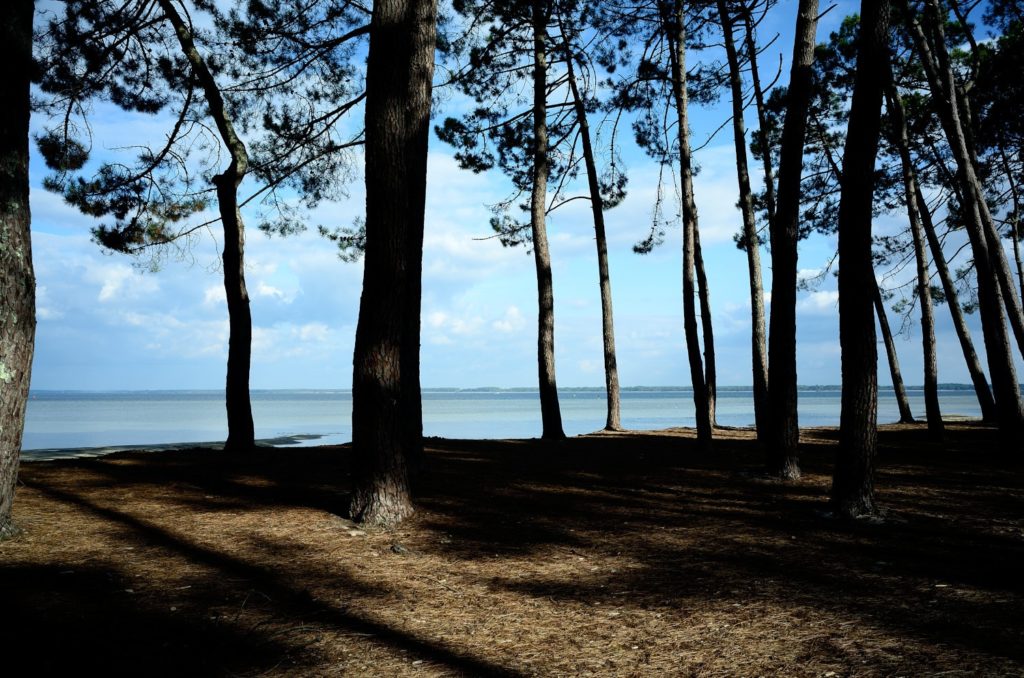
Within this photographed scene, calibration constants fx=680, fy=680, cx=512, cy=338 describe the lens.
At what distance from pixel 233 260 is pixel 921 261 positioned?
1207 centimetres

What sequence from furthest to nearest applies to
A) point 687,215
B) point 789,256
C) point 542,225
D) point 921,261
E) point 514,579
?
point 542,225, point 921,261, point 687,215, point 789,256, point 514,579

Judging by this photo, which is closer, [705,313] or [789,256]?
[789,256]

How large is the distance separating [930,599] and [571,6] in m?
11.9

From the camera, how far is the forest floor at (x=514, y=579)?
3.10 m

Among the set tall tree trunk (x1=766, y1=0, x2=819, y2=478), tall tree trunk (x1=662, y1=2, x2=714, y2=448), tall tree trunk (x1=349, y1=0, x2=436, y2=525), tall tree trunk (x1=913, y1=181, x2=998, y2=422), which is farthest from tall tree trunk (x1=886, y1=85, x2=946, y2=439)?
tall tree trunk (x1=349, y1=0, x2=436, y2=525)

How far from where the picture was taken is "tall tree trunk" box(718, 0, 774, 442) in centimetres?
1016

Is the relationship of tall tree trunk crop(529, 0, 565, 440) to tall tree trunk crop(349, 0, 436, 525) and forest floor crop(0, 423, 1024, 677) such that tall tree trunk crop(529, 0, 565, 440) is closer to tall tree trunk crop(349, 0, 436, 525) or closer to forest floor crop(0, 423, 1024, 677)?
forest floor crop(0, 423, 1024, 677)

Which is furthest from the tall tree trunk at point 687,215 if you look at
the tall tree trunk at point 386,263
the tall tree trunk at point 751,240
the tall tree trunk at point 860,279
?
the tall tree trunk at point 386,263

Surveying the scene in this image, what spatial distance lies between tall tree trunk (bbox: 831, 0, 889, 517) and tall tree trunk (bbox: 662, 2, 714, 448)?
4613 mm

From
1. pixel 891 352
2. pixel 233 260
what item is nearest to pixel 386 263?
pixel 233 260

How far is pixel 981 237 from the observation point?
30.2 ft

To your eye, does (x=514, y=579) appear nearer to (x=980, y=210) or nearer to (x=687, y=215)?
(x=687, y=215)

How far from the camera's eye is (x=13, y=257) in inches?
188

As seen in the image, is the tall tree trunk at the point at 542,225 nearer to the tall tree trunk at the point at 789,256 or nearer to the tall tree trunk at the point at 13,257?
the tall tree trunk at the point at 789,256
